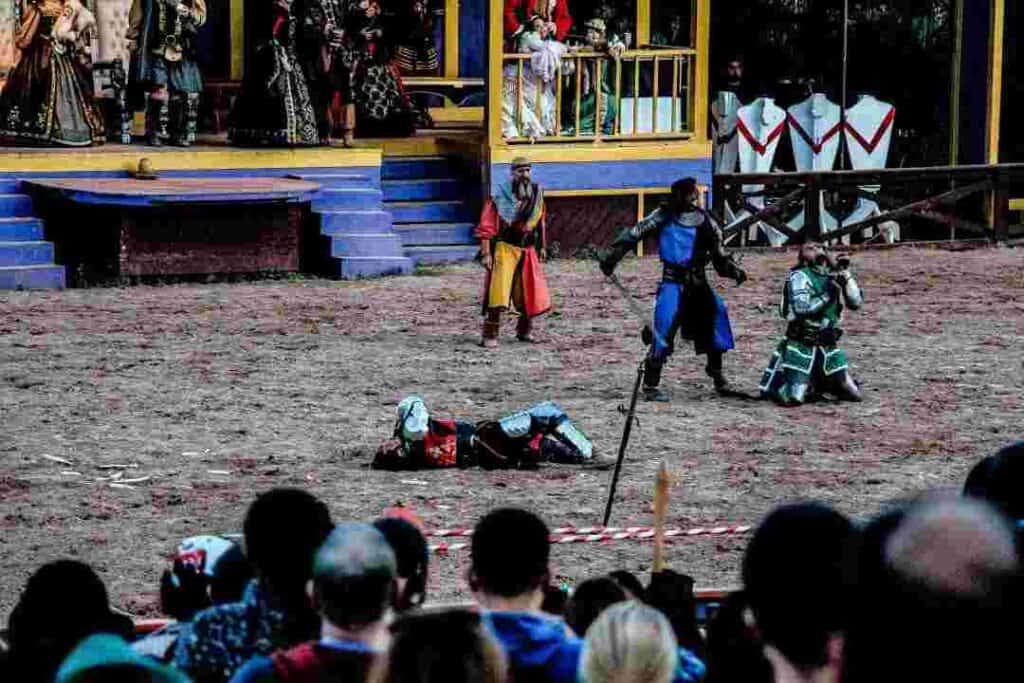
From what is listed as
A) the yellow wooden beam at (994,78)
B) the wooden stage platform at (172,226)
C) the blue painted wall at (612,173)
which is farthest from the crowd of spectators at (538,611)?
the yellow wooden beam at (994,78)

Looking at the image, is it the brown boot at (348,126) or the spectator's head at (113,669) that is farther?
the brown boot at (348,126)

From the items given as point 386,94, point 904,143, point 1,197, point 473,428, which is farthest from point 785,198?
point 473,428

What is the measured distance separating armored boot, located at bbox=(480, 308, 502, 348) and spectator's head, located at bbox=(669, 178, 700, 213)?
85.5 inches

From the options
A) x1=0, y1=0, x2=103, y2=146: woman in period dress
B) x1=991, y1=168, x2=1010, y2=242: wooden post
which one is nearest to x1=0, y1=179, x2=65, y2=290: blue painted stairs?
x1=0, y1=0, x2=103, y2=146: woman in period dress

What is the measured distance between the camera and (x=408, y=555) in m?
4.99

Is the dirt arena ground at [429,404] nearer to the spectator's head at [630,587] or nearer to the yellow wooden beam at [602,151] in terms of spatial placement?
the yellow wooden beam at [602,151]

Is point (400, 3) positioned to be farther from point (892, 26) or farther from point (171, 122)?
point (892, 26)

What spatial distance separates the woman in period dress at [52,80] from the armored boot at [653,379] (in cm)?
725

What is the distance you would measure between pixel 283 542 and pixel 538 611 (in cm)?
57

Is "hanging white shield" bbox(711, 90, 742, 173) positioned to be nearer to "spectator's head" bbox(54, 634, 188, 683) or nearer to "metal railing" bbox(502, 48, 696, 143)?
"metal railing" bbox(502, 48, 696, 143)

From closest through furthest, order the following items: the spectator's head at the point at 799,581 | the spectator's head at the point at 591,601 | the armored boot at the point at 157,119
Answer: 1. the spectator's head at the point at 799,581
2. the spectator's head at the point at 591,601
3. the armored boot at the point at 157,119

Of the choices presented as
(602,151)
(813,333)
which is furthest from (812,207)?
(813,333)

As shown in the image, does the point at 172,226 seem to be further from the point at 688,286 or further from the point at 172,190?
the point at 688,286

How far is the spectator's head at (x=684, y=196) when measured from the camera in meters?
12.2
